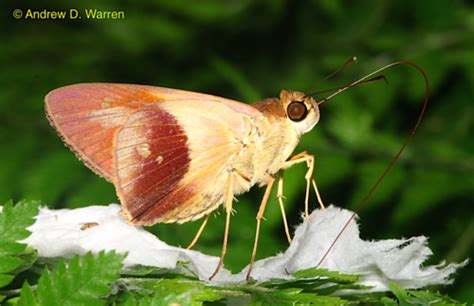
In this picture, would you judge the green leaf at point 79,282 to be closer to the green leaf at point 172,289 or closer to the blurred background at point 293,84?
the green leaf at point 172,289

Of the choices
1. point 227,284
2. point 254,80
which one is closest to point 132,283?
point 227,284

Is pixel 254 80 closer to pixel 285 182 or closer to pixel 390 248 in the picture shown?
pixel 285 182

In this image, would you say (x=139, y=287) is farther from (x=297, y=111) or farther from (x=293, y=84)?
(x=293, y=84)

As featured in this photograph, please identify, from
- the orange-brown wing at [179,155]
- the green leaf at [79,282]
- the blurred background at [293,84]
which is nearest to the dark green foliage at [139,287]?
the green leaf at [79,282]

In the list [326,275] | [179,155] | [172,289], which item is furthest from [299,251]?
[179,155]

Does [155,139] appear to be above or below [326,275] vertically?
above

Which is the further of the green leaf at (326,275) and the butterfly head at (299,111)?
the butterfly head at (299,111)

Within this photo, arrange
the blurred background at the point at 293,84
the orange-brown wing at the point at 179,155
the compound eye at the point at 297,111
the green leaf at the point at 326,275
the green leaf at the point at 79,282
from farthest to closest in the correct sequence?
the blurred background at the point at 293,84, the compound eye at the point at 297,111, the orange-brown wing at the point at 179,155, the green leaf at the point at 326,275, the green leaf at the point at 79,282
